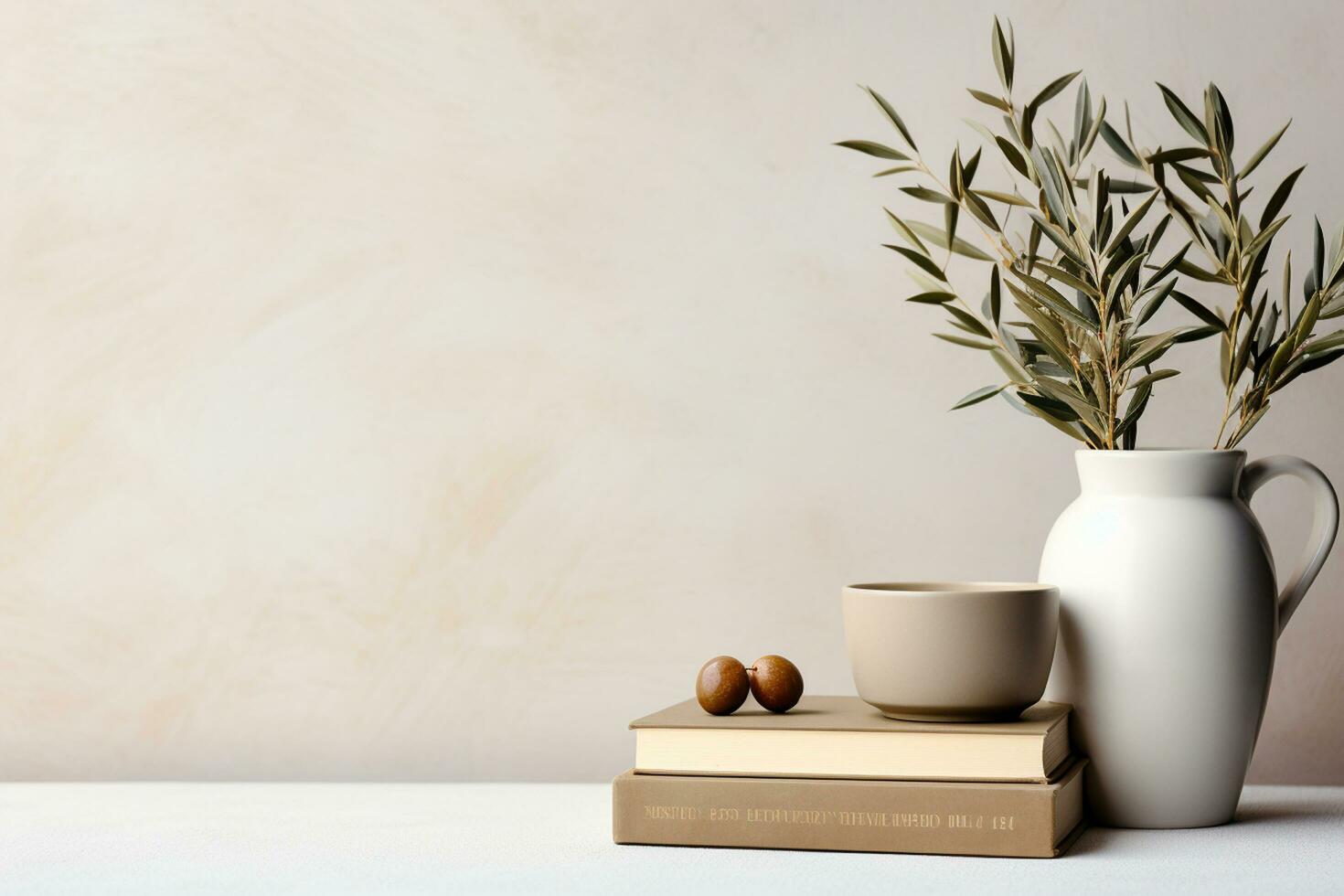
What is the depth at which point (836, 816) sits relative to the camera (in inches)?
31.8

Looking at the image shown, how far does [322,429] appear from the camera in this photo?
1138mm

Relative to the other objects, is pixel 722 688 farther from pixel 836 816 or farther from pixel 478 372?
pixel 478 372

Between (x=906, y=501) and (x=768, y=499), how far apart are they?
0.11m

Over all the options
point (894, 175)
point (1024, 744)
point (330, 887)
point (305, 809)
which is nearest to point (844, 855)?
point (1024, 744)

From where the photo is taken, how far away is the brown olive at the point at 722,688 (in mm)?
869

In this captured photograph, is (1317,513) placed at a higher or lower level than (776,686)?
higher

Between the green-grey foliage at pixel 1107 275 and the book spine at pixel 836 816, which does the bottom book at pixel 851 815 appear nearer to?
the book spine at pixel 836 816

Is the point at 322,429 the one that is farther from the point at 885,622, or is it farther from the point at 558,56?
the point at 885,622

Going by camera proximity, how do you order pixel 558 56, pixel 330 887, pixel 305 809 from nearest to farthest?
pixel 330 887
pixel 305 809
pixel 558 56

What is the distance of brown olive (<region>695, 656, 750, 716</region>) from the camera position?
869 mm

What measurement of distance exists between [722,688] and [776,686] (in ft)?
0.12

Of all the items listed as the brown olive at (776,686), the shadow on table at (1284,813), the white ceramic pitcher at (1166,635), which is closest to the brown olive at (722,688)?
the brown olive at (776,686)

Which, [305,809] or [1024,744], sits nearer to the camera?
[1024,744]

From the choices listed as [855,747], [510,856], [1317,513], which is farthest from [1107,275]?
[510,856]
